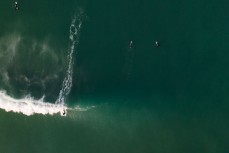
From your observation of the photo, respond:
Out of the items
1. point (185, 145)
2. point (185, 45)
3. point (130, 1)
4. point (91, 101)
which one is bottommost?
→ point (185, 145)

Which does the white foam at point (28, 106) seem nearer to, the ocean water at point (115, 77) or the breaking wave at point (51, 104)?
the breaking wave at point (51, 104)

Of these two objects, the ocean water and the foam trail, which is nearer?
the ocean water

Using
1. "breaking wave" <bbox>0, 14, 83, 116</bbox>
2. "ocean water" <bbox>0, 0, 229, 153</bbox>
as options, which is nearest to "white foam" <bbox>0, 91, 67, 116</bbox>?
"breaking wave" <bbox>0, 14, 83, 116</bbox>

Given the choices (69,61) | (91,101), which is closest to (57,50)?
(69,61)

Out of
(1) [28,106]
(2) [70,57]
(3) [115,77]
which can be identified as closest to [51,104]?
Result: (1) [28,106]

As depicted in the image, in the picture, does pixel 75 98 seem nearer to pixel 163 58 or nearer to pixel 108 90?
pixel 108 90

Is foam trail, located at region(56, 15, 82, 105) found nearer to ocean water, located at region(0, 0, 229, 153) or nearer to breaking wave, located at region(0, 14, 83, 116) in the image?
breaking wave, located at region(0, 14, 83, 116)
